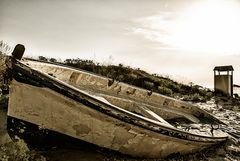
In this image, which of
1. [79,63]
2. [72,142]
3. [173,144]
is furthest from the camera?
[79,63]

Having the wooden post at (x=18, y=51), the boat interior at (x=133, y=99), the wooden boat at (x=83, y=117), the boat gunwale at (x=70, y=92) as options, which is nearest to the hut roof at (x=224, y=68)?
the boat interior at (x=133, y=99)

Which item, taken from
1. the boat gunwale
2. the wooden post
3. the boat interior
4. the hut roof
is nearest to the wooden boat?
the boat gunwale

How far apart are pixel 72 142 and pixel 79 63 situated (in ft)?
36.0

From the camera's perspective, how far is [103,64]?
15.7 metres

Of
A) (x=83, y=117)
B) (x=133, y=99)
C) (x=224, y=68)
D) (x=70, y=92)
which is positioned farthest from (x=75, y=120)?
(x=224, y=68)

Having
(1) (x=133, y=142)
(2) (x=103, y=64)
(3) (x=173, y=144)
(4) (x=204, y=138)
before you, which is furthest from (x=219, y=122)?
(2) (x=103, y=64)

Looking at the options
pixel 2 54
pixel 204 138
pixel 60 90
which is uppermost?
pixel 2 54

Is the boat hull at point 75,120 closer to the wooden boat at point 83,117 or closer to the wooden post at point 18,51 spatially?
the wooden boat at point 83,117

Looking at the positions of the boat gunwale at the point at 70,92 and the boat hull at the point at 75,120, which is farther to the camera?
the boat hull at the point at 75,120

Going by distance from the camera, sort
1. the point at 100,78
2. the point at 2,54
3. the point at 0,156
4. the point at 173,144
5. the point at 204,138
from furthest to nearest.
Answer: the point at 2,54, the point at 100,78, the point at 204,138, the point at 173,144, the point at 0,156

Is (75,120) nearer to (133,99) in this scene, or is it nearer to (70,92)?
(70,92)

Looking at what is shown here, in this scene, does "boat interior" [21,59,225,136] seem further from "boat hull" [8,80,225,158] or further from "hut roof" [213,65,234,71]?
"hut roof" [213,65,234,71]

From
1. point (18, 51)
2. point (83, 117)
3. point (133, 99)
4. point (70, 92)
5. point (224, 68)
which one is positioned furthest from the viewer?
point (224, 68)

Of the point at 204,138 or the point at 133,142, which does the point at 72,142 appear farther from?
the point at 204,138
